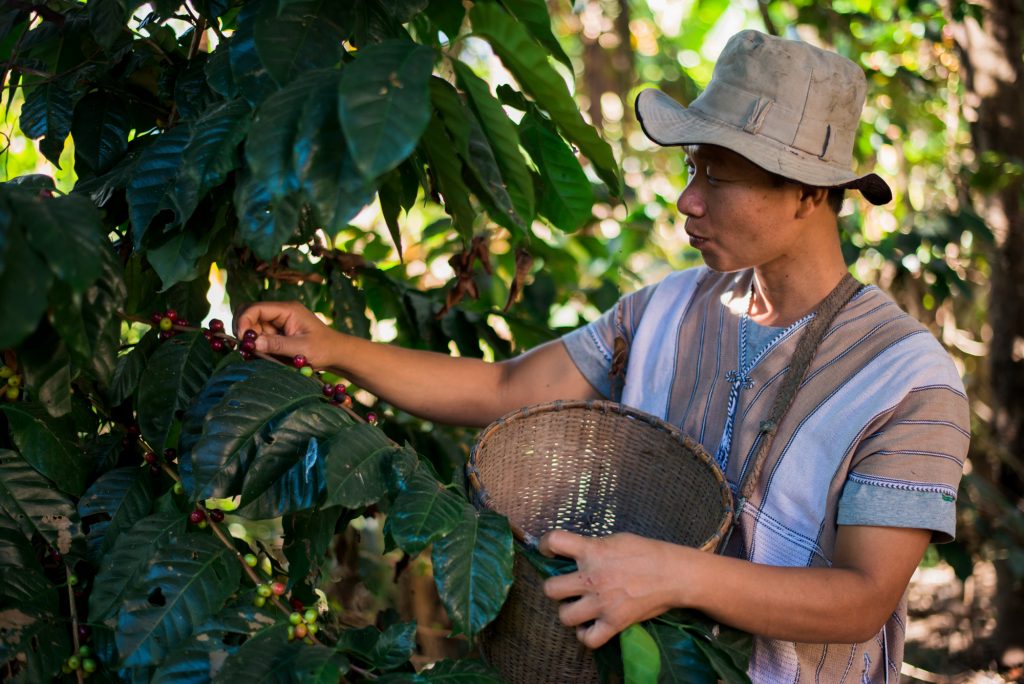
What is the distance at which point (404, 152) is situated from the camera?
35.0 inches

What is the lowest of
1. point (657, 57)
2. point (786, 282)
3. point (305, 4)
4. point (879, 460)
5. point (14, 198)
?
point (657, 57)

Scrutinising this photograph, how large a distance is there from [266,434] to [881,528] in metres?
0.79

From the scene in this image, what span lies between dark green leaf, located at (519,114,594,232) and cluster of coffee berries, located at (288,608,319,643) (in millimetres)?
718

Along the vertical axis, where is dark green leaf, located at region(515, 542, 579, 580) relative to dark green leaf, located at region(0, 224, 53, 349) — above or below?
below

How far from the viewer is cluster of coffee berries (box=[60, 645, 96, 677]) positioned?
117cm

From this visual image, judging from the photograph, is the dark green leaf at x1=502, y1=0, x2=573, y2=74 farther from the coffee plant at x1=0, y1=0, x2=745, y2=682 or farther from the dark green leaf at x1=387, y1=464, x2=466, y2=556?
the dark green leaf at x1=387, y1=464, x2=466, y2=556

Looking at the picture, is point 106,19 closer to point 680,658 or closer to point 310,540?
point 310,540

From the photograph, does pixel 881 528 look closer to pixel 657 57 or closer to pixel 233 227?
pixel 233 227

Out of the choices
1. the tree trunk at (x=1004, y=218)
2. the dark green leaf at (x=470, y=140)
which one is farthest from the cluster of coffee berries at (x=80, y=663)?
the tree trunk at (x=1004, y=218)

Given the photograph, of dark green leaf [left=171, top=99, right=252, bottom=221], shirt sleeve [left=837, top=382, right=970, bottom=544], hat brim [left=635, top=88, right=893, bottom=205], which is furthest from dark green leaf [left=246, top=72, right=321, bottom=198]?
shirt sleeve [left=837, top=382, right=970, bottom=544]

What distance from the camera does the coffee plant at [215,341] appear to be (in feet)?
3.18

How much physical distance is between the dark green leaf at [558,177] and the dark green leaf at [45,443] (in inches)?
29.3

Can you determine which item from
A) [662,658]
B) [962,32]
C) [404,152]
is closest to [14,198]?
[404,152]

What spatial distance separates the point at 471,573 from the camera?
1075 millimetres
